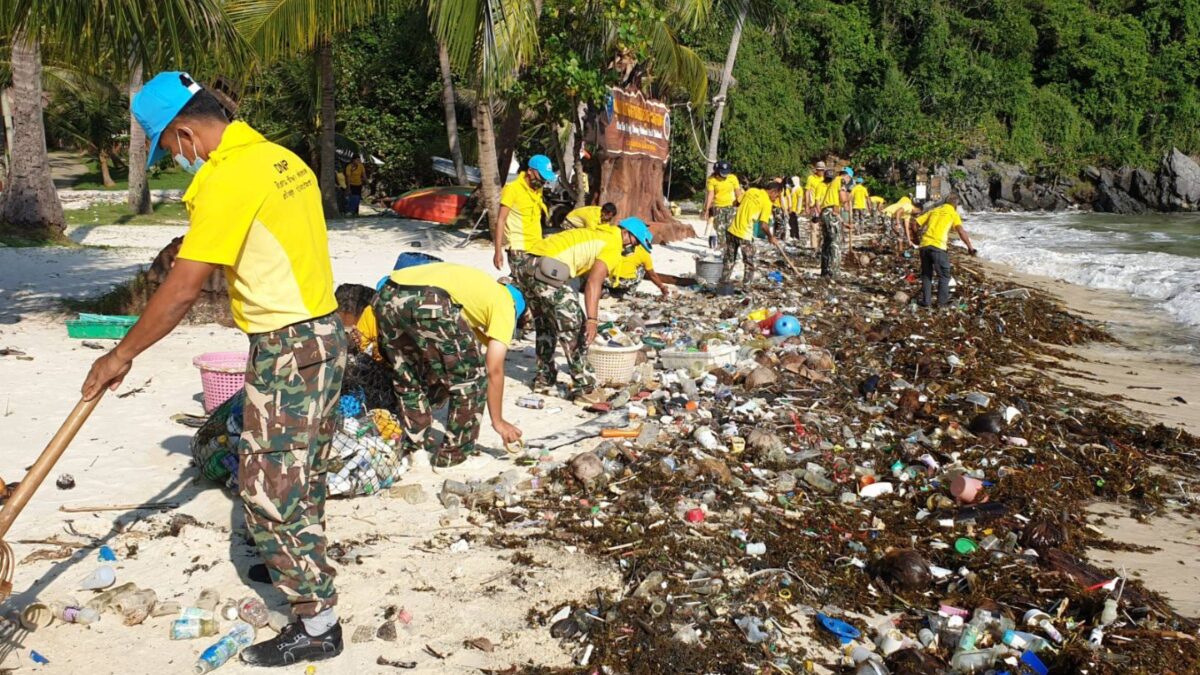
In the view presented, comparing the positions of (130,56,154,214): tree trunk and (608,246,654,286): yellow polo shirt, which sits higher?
(130,56,154,214): tree trunk

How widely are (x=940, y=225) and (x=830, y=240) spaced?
274 centimetres

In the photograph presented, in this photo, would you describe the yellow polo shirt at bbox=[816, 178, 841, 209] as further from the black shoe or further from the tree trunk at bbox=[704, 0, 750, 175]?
the black shoe

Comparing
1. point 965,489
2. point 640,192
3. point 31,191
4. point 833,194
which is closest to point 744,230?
point 833,194

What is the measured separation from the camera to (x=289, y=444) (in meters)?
3.12

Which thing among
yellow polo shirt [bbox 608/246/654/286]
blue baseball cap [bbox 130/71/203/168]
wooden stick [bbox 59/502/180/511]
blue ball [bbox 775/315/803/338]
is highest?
blue baseball cap [bbox 130/71/203/168]

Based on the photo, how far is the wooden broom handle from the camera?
2.96 metres

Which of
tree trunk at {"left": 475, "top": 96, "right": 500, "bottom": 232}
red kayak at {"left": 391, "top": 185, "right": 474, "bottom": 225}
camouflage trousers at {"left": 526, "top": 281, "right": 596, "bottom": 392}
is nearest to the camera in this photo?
camouflage trousers at {"left": 526, "top": 281, "right": 596, "bottom": 392}

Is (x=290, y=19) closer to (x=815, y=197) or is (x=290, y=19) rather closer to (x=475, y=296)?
(x=475, y=296)

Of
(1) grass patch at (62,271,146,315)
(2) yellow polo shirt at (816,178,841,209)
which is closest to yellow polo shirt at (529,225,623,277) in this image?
(1) grass patch at (62,271,146,315)

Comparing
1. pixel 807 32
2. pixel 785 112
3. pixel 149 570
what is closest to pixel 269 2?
pixel 149 570

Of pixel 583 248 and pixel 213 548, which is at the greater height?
pixel 583 248

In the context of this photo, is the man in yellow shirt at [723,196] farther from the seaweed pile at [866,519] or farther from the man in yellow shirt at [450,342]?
the man in yellow shirt at [450,342]

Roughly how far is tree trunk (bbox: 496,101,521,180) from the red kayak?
194cm

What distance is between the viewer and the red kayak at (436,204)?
18.5 metres
